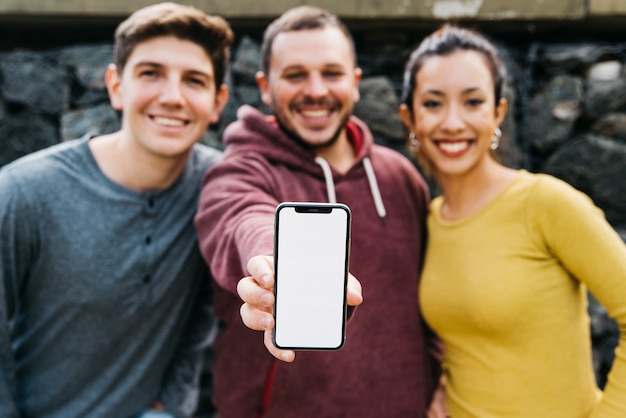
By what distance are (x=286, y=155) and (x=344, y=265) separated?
2.69 ft

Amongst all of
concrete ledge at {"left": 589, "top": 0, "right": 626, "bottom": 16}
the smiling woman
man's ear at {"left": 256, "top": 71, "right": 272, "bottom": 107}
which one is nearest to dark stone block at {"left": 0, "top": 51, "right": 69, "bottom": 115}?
man's ear at {"left": 256, "top": 71, "right": 272, "bottom": 107}

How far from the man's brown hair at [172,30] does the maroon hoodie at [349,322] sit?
287 millimetres

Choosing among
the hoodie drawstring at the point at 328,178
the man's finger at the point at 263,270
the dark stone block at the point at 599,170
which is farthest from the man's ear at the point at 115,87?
the dark stone block at the point at 599,170

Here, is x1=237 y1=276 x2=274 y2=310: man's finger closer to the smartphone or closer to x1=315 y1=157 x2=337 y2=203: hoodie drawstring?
the smartphone

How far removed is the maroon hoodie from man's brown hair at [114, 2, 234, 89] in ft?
0.94

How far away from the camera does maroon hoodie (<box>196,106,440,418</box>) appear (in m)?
1.65

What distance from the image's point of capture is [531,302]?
5.15 ft

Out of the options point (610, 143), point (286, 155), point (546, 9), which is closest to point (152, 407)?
point (286, 155)

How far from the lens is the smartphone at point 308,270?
1007 mm

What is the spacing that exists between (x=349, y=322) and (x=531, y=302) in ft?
1.79

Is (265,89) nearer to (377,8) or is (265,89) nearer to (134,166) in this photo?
(134,166)

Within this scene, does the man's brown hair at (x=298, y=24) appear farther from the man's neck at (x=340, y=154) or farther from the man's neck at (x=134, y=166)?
the man's neck at (x=134, y=166)

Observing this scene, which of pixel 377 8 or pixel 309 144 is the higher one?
Answer: pixel 377 8

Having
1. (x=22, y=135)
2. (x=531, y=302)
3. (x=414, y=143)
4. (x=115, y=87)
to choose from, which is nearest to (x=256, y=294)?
(x=531, y=302)
